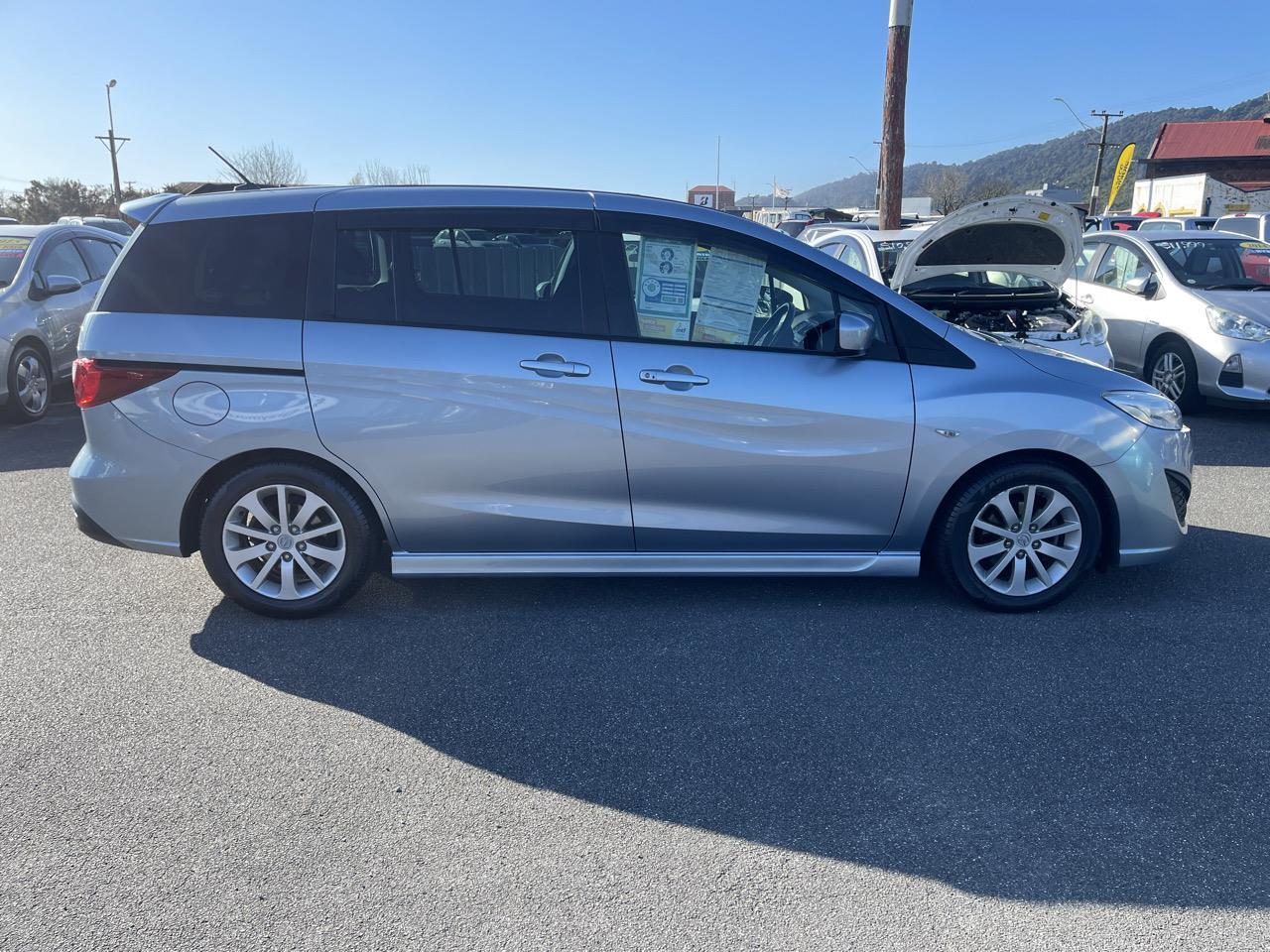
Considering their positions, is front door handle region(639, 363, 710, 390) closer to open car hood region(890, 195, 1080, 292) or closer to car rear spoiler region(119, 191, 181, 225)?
car rear spoiler region(119, 191, 181, 225)

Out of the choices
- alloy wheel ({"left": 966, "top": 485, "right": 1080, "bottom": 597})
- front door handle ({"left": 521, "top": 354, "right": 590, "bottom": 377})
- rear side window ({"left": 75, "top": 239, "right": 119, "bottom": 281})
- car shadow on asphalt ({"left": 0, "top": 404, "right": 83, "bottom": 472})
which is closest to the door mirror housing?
alloy wheel ({"left": 966, "top": 485, "right": 1080, "bottom": 597})

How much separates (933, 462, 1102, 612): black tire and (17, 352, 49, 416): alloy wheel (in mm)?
8120

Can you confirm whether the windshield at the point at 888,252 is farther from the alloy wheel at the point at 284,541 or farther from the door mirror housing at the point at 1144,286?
the alloy wheel at the point at 284,541

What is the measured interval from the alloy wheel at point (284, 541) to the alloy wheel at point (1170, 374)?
7397 mm

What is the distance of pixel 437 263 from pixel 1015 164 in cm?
17926

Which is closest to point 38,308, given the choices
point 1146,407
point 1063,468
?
point 1063,468

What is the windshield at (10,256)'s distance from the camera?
9211 millimetres

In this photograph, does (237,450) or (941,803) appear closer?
(941,803)

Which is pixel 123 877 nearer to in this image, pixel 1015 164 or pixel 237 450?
pixel 237 450

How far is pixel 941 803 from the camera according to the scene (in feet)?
10.4

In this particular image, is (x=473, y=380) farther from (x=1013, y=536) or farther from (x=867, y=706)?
(x=1013, y=536)

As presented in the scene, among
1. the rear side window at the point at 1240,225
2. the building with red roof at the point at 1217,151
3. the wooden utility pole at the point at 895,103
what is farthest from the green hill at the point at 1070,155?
the wooden utility pole at the point at 895,103

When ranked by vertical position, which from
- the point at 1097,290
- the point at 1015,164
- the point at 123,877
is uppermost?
the point at 1015,164

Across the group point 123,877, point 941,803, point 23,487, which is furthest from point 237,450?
point 23,487
